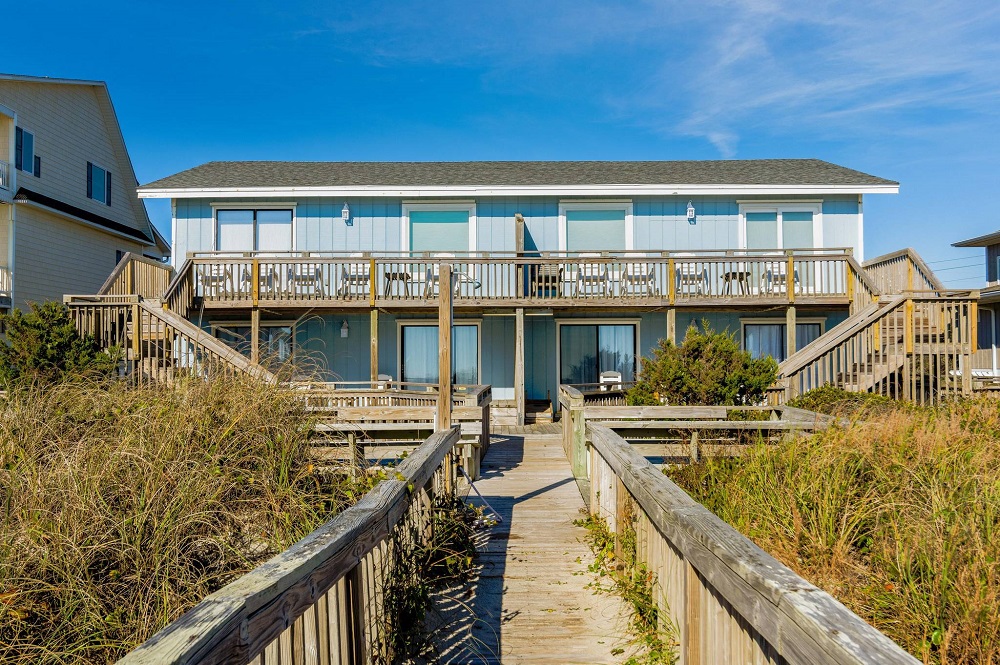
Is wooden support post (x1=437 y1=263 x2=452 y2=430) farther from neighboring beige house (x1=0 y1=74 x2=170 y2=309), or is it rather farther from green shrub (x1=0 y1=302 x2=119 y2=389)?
neighboring beige house (x1=0 y1=74 x2=170 y2=309)

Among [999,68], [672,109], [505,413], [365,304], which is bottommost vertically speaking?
[505,413]

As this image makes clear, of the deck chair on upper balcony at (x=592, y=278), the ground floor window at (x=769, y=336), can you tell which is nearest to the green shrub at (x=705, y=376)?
the deck chair on upper balcony at (x=592, y=278)

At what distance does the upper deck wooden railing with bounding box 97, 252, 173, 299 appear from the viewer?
1254 centimetres

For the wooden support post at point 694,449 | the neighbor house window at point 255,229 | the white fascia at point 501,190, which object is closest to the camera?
the wooden support post at point 694,449

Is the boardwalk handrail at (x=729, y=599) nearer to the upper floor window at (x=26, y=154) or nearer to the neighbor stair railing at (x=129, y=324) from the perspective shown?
the neighbor stair railing at (x=129, y=324)

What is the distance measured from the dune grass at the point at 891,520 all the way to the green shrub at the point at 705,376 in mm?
4193

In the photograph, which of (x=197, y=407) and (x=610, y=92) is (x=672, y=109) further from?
(x=197, y=407)

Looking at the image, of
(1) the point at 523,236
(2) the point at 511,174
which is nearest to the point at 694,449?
(1) the point at 523,236

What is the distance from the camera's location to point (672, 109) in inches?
1025

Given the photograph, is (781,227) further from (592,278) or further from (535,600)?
(535,600)

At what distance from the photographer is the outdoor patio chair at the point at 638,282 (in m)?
15.1

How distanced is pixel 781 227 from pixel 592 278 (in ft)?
18.6

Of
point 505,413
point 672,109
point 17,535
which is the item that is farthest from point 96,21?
point 17,535

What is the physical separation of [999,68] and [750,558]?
20.9 m
